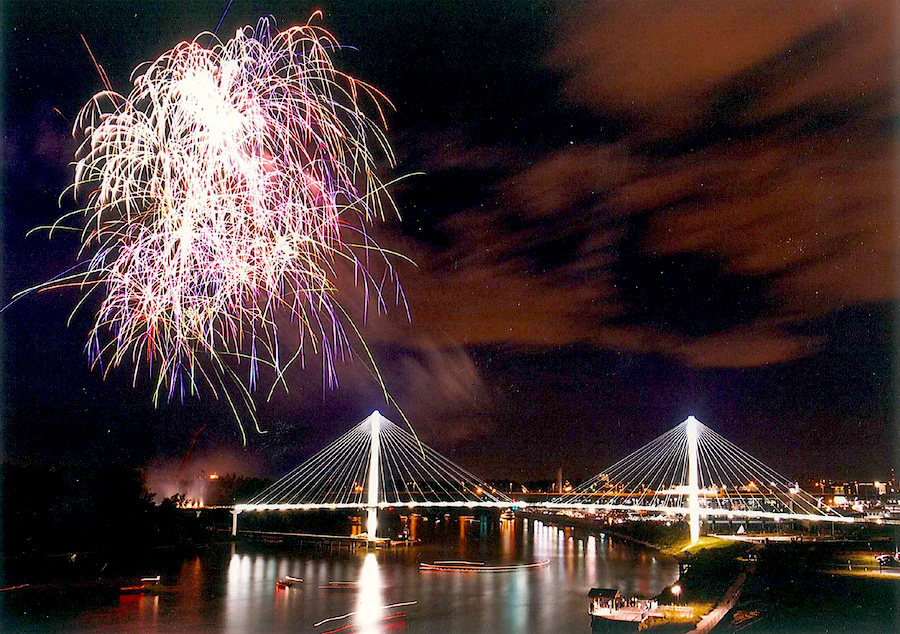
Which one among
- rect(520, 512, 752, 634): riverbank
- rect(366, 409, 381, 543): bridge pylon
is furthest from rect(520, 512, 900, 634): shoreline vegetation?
rect(366, 409, 381, 543): bridge pylon

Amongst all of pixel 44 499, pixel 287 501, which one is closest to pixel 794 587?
pixel 44 499

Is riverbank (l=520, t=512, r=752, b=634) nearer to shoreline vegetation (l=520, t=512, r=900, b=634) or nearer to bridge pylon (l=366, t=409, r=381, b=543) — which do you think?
shoreline vegetation (l=520, t=512, r=900, b=634)

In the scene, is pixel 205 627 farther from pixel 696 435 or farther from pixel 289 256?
pixel 696 435

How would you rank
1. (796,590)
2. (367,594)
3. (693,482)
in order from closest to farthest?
1. (796,590)
2. (367,594)
3. (693,482)

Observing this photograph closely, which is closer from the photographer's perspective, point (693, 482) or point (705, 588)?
point (705, 588)

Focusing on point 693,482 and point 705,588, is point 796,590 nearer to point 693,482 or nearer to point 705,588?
point 705,588

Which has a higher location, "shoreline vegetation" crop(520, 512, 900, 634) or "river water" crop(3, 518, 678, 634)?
"shoreline vegetation" crop(520, 512, 900, 634)

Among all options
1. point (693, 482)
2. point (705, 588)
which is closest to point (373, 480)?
point (693, 482)

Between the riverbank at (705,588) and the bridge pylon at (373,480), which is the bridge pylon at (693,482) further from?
the bridge pylon at (373,480)
